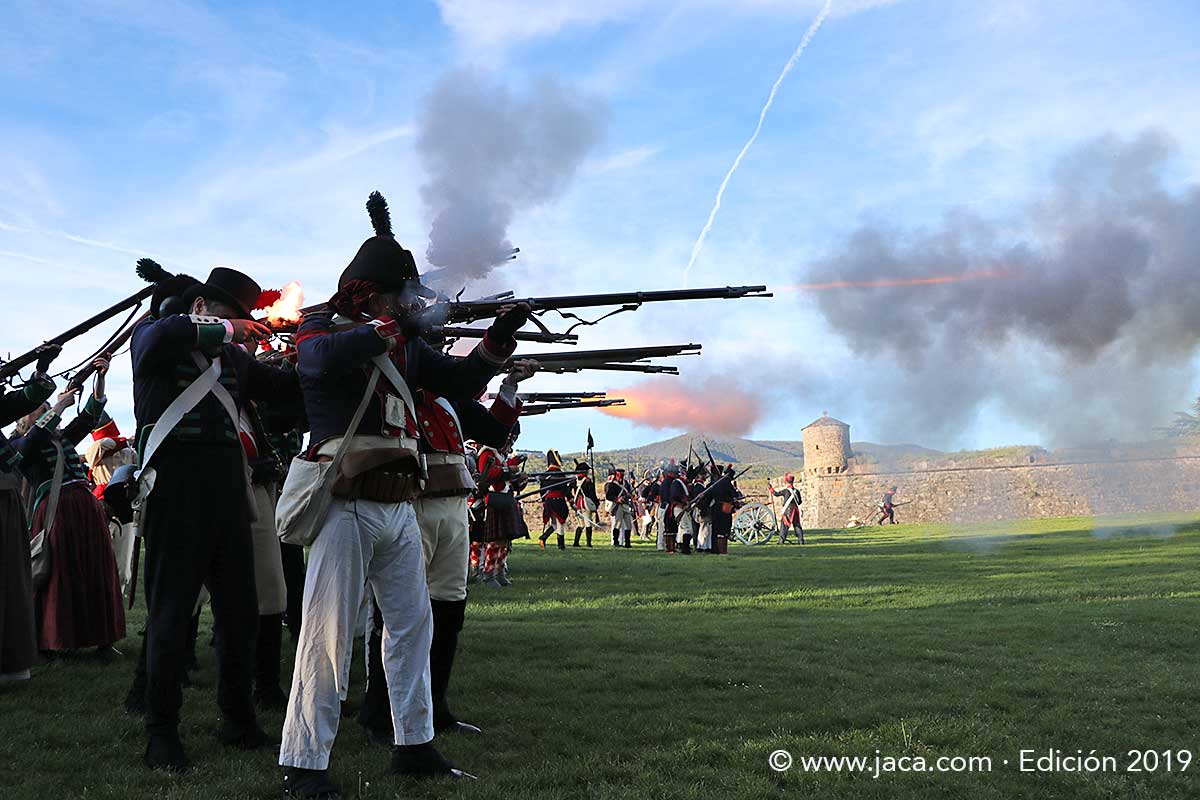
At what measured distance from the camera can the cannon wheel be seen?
27.5m

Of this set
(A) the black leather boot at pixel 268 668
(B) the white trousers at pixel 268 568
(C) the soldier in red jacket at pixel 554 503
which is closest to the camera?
(B) the white trousers at pixel 268 568

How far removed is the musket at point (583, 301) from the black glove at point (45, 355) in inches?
92.4

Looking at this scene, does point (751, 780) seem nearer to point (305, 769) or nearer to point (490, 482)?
point (305, 769)

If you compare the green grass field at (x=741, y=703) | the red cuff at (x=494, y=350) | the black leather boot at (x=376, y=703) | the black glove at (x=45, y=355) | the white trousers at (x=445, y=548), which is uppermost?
the black glove at (x=45, y=355)

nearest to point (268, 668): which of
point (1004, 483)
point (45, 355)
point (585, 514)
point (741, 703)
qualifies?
point (45, 355)

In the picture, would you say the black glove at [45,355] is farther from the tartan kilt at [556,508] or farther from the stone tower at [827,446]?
the stone tower at [827,446]

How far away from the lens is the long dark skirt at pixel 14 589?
5512 mm

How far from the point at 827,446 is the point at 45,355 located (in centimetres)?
4866

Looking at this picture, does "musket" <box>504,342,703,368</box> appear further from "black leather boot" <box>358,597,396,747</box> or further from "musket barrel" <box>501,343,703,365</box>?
"black leather boot" <box>358,597,396,747</box>

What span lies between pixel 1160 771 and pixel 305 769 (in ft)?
11.7

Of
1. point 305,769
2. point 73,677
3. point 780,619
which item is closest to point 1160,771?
point 305,769

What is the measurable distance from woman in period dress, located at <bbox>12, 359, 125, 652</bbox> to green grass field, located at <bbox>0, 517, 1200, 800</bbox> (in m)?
0.24

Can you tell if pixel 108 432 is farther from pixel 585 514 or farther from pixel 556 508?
pixel 585 514

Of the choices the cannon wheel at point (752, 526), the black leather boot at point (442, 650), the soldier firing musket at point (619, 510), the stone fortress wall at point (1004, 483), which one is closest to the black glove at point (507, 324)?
the black leather boot at point (442, 650)
